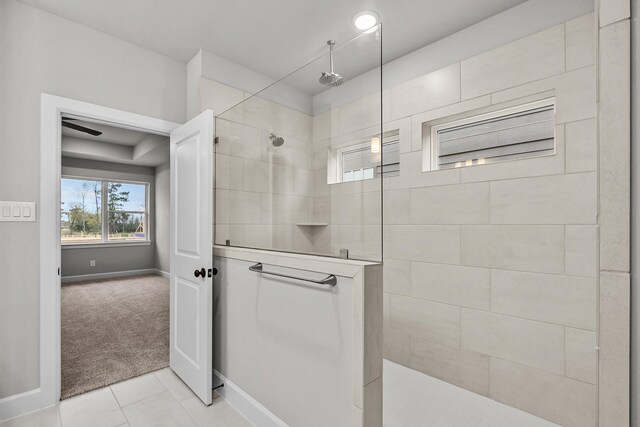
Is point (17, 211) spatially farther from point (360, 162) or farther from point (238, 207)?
point (360, 162)

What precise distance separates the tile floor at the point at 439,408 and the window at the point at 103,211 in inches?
257

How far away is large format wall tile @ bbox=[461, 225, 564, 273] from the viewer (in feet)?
6.05

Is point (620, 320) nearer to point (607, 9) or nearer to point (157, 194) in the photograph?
point (607, 9)

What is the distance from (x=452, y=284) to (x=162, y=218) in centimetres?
622

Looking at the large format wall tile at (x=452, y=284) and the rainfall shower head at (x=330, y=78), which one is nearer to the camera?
the rainfall shower head at (x=330, y=78)

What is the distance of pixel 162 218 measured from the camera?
21.9ft

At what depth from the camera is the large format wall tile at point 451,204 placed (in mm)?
2145

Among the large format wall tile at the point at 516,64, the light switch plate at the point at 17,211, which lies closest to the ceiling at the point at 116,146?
the light switch plate at the point at 17,211

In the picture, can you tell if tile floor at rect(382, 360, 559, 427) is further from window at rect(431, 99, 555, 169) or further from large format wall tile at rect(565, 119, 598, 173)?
window at rect(431, 99, 555, 169)

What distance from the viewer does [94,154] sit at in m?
5.70

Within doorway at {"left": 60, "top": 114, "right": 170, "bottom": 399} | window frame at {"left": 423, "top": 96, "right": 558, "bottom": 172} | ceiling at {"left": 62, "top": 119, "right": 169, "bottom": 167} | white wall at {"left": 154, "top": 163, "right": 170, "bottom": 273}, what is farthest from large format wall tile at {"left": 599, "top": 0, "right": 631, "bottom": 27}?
white wall at {"left": 154, "top": 163, "right": 170, "bottom": 273}

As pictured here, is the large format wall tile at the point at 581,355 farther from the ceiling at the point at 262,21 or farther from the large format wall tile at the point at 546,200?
the ceiling at the point at 262,21

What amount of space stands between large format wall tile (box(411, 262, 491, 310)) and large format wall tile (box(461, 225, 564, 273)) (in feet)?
0.28

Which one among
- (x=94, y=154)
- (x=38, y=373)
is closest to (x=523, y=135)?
(x=38, y=373)
